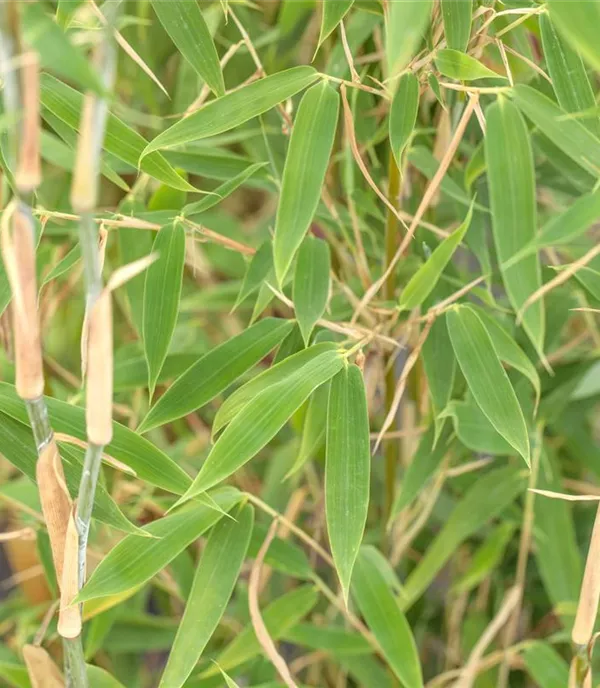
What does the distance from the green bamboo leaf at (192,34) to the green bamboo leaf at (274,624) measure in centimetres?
41

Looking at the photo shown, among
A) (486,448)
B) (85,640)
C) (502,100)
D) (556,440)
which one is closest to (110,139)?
(502,100)

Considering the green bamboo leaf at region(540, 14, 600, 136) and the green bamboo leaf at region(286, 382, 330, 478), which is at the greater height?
the green bamboo leaf at region(540, 14, 600, 136)

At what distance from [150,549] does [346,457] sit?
0.15 metres

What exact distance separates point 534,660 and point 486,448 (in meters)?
0.19

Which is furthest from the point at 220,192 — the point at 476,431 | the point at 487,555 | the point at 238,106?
the point at 487,555

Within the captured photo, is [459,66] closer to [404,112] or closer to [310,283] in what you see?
[404,112]

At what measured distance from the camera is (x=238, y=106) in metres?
0.51

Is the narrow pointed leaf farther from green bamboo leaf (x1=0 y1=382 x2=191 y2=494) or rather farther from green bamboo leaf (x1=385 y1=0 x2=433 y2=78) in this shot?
green bamboo leaf (x1=0 y1=382 x2=191 y2=494)

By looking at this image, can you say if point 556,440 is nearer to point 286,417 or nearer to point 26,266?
point 286,417

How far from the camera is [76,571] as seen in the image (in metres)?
0.50

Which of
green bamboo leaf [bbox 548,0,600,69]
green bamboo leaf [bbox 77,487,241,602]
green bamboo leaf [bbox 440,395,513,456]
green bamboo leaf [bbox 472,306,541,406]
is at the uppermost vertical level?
green bamboo leaf [bbox 548,0,600,69]

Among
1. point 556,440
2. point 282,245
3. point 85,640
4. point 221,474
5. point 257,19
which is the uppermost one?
point 257,19

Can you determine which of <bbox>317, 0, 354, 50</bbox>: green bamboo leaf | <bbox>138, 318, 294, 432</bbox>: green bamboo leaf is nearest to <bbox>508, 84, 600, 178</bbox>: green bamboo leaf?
<bbox>317, 0, 354, 50</bbox>: green bamboo leaf

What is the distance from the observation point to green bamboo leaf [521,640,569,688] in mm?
714
